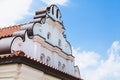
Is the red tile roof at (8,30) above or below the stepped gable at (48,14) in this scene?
below

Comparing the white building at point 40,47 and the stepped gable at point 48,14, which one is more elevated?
the stepped gable at point 48,14

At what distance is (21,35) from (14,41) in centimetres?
141

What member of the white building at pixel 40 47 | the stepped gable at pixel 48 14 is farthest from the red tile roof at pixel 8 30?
the stepped gable at pixel 48 14

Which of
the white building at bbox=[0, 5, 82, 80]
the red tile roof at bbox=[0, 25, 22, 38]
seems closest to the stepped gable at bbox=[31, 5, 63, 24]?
the white building at bbox=[0, 5, 82, 80]

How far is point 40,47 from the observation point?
1761cm

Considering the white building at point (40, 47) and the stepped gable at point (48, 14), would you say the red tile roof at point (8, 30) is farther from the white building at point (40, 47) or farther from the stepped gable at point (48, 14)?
the stepped gable at point (48, 14)

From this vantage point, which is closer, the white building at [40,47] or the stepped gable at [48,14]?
the white building at [40,47]

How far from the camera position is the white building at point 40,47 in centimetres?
1352

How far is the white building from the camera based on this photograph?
1352cm

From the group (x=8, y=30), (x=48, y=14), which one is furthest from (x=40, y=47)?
(x=8, y=30)

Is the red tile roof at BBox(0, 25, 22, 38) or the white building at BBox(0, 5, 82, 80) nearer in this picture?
the white building at BBox(0, 5, 82, 80)

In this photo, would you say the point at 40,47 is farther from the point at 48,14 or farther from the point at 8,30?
the point at 8,30

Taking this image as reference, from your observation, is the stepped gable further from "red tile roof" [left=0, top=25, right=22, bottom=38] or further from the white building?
"red tile roof" [left=0, top=25, right=22, bottom=38]

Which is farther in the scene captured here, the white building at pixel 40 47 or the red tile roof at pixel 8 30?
the red tile roof at pixel 8 30
